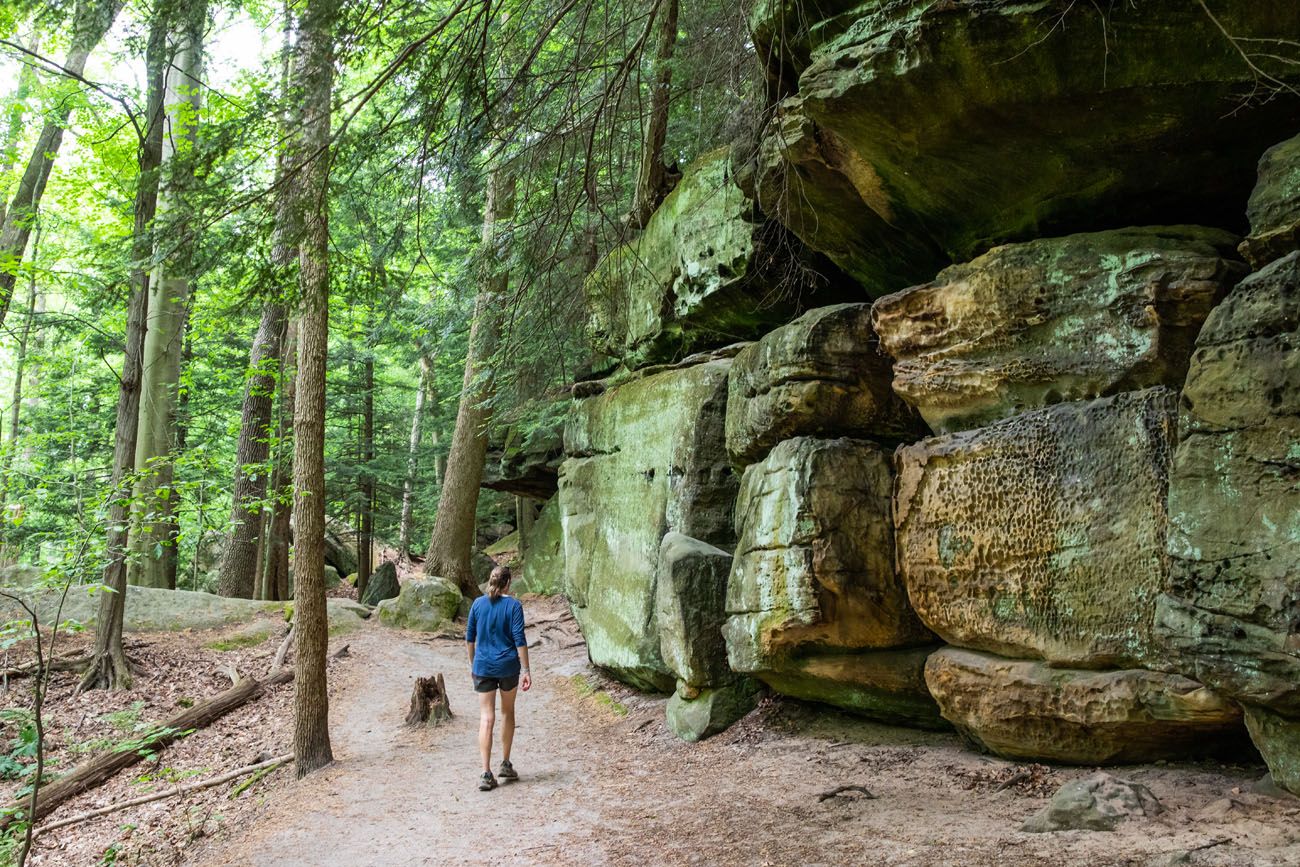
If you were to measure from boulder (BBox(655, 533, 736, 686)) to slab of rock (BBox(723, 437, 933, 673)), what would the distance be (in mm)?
1016

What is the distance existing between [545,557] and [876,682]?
550 inches

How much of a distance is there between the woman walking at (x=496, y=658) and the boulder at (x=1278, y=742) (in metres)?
5.29

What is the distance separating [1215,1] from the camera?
186 inches

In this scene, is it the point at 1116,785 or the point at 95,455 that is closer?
the point at 1116,785

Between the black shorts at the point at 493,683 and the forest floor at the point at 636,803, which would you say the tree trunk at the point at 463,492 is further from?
the black shorts at the point at 493,683

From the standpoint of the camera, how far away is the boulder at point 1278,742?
4156 millimetres

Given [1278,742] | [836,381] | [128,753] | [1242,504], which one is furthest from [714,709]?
[128,753]

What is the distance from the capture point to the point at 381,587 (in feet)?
62.0

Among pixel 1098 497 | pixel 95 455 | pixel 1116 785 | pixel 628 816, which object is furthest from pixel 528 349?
pixel 95 455

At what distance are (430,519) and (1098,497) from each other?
22.5 metres

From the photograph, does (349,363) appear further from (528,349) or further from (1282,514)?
(1282,514)

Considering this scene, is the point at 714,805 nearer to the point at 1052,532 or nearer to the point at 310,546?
the point at 1052,532

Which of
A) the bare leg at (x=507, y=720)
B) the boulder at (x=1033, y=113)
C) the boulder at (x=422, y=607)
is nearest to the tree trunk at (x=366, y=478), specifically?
the boulder at (x=422, y=607)

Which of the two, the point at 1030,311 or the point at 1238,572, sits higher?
the point at 1030,311
